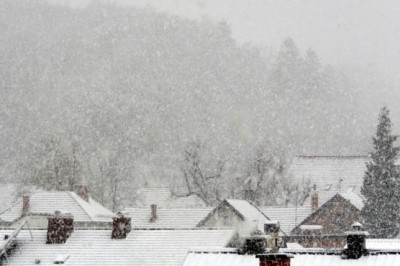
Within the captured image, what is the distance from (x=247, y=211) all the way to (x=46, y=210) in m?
12.7

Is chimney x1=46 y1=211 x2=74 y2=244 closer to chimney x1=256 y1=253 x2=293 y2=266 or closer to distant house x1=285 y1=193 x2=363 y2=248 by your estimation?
chimney x1=256 y1=253 x2=293 y2=266

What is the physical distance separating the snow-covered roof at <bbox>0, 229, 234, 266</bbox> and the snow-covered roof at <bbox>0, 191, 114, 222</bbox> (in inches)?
891

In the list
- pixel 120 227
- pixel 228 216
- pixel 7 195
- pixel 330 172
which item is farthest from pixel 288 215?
pixel 120 227

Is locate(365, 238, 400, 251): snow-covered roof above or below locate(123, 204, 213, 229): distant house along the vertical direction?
above

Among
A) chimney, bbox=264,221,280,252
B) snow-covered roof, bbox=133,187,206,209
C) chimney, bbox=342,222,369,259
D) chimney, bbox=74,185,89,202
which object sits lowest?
snow-covered roof, bbox=133,187,206,209

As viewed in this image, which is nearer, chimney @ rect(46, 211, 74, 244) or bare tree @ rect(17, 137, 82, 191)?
chimney @ rect(46, 211, 74, 244)

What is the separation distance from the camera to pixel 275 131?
141125 mm

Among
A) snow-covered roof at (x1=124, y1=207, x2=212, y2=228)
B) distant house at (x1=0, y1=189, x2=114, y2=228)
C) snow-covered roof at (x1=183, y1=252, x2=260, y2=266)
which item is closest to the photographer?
snow-covered roof at (x1=183, y1=252, x2=260, y2=266)

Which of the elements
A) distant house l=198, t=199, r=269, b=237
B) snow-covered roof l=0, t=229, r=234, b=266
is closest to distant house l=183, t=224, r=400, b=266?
snow-covered roof l=0, t=229, r=234, b=266

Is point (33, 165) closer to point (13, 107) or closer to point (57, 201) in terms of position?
point (57, 201)

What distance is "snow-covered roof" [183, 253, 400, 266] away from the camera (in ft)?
82.8

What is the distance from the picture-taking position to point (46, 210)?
204 feet

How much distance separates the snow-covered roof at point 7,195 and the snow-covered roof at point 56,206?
1791cm

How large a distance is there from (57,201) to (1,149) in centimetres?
6708
